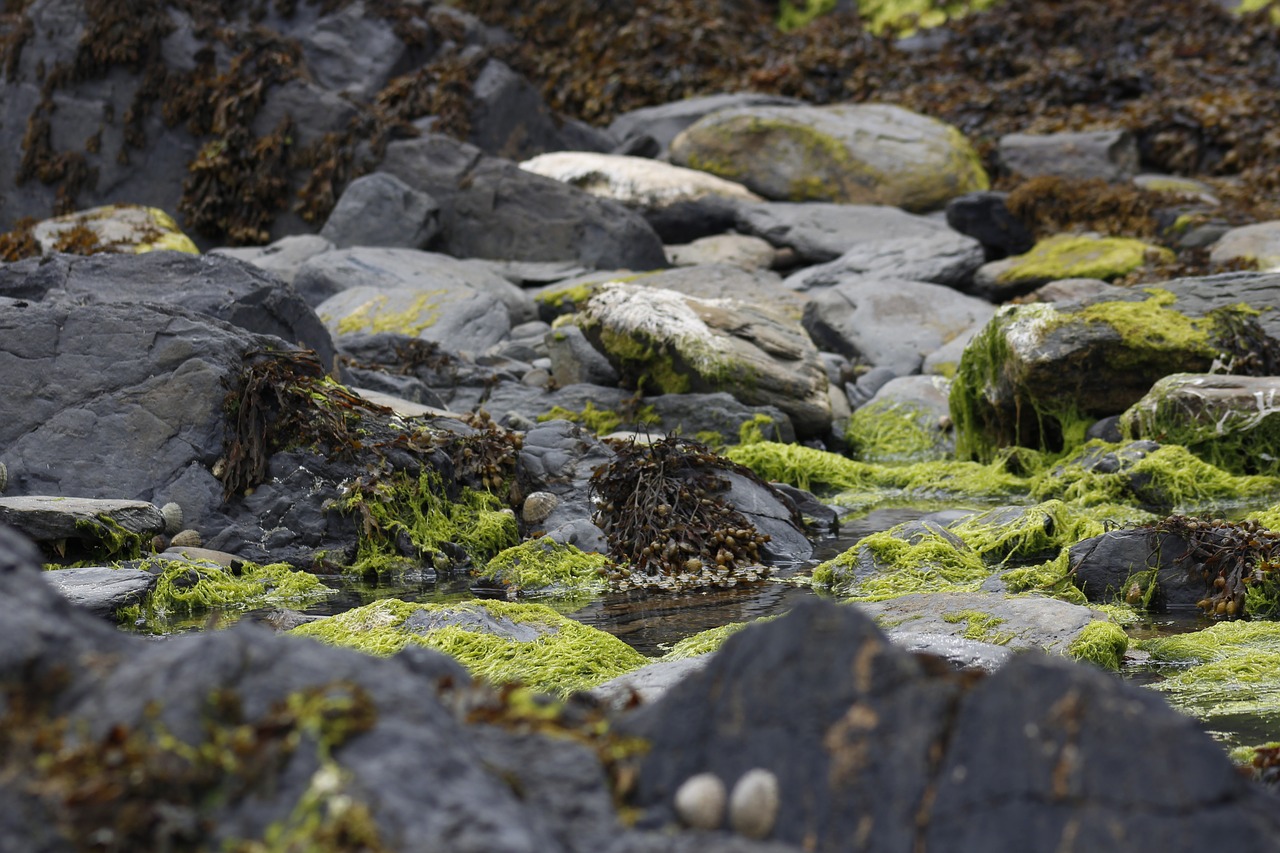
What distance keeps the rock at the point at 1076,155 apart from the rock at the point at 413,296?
8.49 meters

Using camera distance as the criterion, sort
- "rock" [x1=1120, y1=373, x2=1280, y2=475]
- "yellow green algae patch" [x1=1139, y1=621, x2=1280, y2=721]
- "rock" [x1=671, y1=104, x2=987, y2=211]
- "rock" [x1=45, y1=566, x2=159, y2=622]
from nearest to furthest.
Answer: "yellow green algae patch" [x1=1139, y1=621, x2=1280, y2=721] → "rock" [x1=45, y1=566, x2=159, y2=622] → "rock" [x1=1120, y1=373, x2=1280, y2=475] → "rock" [x1=671, y1=104, x2=987, y2=211]

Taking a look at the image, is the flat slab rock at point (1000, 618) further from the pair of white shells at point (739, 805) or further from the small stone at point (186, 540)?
the small stone at point (186, 540)

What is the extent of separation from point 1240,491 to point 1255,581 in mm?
3009

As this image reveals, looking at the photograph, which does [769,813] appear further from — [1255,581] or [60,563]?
Answer: [60,563]

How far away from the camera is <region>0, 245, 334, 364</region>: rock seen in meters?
8.70

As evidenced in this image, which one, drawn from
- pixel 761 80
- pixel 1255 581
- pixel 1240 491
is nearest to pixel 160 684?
pixel 1255 581

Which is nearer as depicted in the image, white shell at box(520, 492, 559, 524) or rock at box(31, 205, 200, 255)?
white shell at box(520, 492, 559, 524)

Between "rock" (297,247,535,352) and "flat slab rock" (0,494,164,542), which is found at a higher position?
"flat slab rock" (0,494,164,542)

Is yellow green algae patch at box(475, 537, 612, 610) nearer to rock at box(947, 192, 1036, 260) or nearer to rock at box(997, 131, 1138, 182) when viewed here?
rock at box(947, 192, 1036, 260)

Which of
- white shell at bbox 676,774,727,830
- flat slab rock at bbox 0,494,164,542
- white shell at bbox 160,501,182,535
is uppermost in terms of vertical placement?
white shell at bbox 676,774,727,830

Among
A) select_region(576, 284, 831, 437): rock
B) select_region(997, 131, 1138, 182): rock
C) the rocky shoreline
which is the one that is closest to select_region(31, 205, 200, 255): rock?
the rocky shoreline

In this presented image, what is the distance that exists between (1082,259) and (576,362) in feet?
21.4

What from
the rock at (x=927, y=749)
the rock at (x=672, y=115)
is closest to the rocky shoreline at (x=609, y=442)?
the rock at (x=927, y=749)

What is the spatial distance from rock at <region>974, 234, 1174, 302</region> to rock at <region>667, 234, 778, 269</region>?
108 inches
